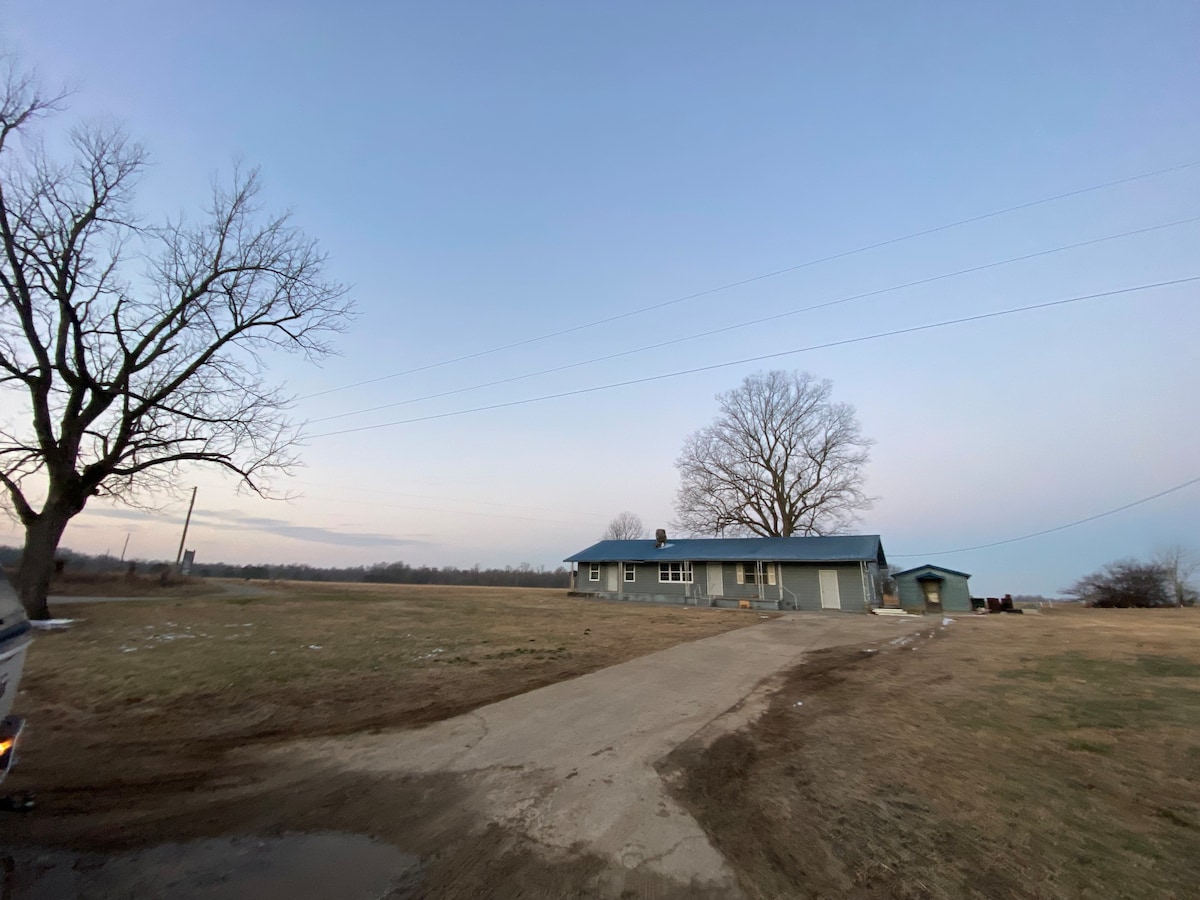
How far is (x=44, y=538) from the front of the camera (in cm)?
1430

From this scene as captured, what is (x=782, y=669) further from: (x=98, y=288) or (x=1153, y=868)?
(x=98, y=288)

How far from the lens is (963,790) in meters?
4.33

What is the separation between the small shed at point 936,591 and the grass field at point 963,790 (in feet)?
80.8

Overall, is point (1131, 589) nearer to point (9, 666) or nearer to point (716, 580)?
point (716, 580)

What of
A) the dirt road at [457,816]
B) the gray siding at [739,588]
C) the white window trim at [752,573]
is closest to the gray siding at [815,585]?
the gray siding at [739,588]

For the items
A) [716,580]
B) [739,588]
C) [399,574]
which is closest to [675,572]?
[716,580]

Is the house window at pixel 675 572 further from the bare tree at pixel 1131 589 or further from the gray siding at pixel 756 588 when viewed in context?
the bare tree at pixel 1131 589

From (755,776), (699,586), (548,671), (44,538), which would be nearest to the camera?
(755,776)

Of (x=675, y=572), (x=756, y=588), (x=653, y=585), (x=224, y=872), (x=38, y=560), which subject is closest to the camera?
(x=224, y=872)

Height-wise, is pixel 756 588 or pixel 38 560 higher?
pixel 38 560

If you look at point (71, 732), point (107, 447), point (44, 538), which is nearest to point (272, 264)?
point (107, 447)

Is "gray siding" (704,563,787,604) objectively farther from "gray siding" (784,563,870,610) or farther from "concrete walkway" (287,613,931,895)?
"concrete walkway" (287,613,931,895)

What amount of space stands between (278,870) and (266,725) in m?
3.79

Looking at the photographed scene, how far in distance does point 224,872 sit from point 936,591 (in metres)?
35.8
